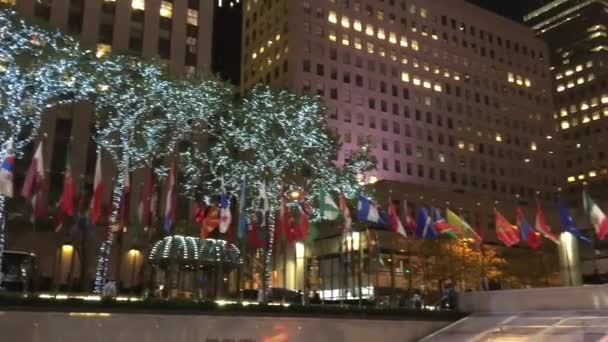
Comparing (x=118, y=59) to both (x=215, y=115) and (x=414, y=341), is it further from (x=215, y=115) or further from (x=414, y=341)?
Answer: (x=414, y=341)

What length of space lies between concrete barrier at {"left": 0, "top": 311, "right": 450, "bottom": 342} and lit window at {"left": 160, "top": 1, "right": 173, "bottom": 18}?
45.5 metres

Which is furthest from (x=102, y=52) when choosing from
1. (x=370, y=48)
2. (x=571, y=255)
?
(x=370, y=48)

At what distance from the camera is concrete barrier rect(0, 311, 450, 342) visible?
918 inches

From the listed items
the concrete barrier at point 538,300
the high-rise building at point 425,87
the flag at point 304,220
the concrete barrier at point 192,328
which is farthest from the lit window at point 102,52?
the high-rise building at point 425,87

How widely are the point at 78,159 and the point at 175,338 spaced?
1346 inches

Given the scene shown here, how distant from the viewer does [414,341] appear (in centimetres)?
3083

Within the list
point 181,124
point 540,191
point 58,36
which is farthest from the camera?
point 540,191

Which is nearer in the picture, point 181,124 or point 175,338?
point 175,338

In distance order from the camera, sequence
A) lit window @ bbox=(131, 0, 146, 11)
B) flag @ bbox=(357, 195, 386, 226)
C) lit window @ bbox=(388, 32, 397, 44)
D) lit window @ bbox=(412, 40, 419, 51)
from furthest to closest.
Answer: lit window @ bbox=(412, 40, 419, 51) < lit window @ bbox=(388, 32, 397, 44) < lit window @ bbox=(131, 0, 146, 11) < flag @ bbox=(357, 195, 386, 226)

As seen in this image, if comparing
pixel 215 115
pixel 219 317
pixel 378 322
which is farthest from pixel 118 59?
pixel 378 322

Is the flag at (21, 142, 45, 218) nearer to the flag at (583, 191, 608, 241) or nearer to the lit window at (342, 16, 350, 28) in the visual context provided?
the flag at (583, 191, 608, 241)

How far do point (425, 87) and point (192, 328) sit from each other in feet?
309

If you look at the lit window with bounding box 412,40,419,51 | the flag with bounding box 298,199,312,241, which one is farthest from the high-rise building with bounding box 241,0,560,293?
the flag with bounding box 298,199,312,241

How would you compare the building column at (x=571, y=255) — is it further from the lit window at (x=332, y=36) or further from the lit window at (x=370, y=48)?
the lit window at (x=370, y=48)
